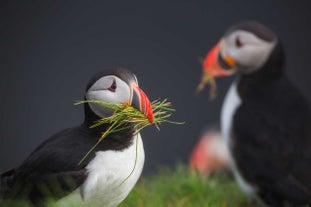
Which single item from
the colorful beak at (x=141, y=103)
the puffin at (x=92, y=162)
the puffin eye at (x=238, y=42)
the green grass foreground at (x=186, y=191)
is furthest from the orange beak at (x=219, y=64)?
the colorful beak at (x=141, y=103)

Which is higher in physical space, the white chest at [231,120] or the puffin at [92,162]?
the puffin at [92,162]

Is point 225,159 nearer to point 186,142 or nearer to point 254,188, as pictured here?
point 254,188

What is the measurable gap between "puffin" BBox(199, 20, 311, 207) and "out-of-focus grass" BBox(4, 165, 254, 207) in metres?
0.16

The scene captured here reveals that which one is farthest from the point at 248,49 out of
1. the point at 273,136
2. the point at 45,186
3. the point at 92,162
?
the point at 45,186

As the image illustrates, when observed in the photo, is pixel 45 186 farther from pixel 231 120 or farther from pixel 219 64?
pixel 219 64

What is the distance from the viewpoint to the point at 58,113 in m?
9.20

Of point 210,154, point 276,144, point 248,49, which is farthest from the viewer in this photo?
point 210,154

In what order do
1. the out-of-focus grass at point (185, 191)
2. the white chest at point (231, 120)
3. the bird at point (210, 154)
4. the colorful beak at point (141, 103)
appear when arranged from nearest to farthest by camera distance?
1. the colorful beak at point (141, 103)
2. the out-of-focus grass at point (185, 191)
3. the white chest at point (231, 120)
4. the bird at point (210, 154)

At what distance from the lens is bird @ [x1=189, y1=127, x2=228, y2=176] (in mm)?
6302

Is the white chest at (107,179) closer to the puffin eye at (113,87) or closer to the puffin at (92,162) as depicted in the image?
the puffin at (92,162)

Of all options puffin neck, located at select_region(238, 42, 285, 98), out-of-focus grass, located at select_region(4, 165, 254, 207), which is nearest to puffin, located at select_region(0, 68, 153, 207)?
out-of-focus grass, located at select_region(4, 165, 254, 207)

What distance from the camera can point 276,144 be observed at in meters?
4.60

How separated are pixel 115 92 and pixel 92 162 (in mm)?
343

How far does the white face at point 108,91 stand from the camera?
356cm
